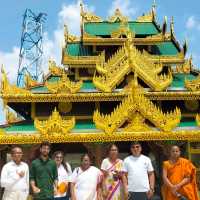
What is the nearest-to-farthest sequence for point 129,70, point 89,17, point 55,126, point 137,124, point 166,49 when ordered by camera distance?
point 55,126 → point 137,124 → point 129,70 → point 166,49 → point 89,17

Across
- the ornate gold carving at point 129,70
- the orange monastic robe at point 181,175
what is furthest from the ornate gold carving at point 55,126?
the orange monastic robe at point 181,175

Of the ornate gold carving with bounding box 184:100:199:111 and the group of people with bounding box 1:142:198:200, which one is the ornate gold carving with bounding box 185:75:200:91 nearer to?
the ornate gold carving with bounding box 184:100:199:111

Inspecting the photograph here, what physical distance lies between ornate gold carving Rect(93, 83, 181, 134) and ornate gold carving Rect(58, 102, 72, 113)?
2338 millimetres

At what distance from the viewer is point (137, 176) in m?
7.78

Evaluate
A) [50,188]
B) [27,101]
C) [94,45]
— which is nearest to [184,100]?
[94,45]

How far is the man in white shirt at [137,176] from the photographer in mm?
7766

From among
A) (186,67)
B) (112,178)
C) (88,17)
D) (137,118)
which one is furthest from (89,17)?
(112,178)

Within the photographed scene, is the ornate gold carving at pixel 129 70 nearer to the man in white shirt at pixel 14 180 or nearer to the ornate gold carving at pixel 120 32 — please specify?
the ornate gold carving at pixel 120 32

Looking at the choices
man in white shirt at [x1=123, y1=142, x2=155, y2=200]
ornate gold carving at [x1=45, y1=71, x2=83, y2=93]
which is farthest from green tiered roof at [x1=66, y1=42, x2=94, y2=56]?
man in white shirt at [x1=123, y1=142, x2=155, y2=200]

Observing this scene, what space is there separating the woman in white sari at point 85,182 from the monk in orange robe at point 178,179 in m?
1.26

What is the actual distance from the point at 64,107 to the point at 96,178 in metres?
9.97

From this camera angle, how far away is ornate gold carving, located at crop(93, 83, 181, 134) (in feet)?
50.9

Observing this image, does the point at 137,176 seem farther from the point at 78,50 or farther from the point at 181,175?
the point at 78,50

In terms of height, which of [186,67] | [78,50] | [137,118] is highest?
[78,50]
